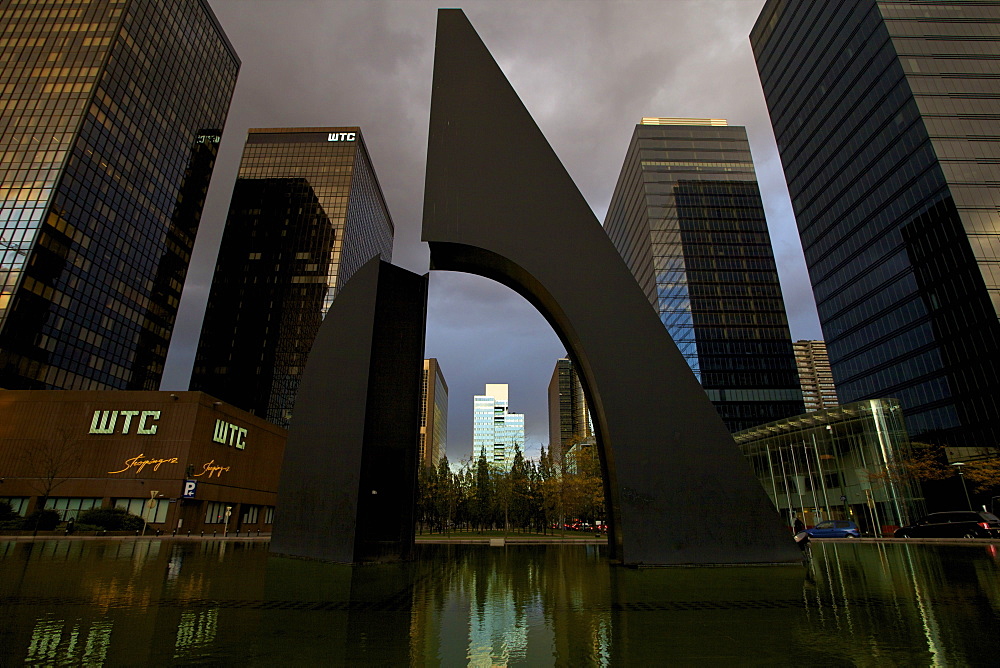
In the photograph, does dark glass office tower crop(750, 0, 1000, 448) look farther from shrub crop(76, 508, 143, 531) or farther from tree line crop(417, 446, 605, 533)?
shrub crop(76, 508, 143, 531)

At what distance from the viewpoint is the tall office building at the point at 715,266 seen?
6650cm

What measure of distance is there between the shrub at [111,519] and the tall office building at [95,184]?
26172 millimetres

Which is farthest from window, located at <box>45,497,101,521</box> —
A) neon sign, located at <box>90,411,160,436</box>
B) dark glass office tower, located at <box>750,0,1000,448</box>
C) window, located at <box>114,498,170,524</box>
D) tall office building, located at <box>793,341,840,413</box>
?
tall office building, located at <box>793,341,840,413</box>

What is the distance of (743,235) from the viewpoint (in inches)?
2852

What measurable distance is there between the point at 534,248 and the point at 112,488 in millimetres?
38795

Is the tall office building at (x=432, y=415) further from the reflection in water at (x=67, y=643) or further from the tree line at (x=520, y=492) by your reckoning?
the reflection in water at (x=67, y=643)

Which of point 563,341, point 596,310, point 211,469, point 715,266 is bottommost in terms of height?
point 211,469

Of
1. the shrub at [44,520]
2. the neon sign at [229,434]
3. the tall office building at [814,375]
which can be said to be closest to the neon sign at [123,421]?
the neon sign at [229,434]

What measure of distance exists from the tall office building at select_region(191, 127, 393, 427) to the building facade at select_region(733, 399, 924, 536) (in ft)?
199

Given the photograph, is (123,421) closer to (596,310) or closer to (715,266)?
(596,310)

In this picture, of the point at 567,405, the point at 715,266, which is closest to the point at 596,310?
the point at 715,266

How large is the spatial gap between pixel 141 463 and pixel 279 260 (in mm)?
54248

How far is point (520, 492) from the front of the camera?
50.2 meters

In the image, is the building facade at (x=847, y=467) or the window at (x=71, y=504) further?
the window at (x=71, y=504)
